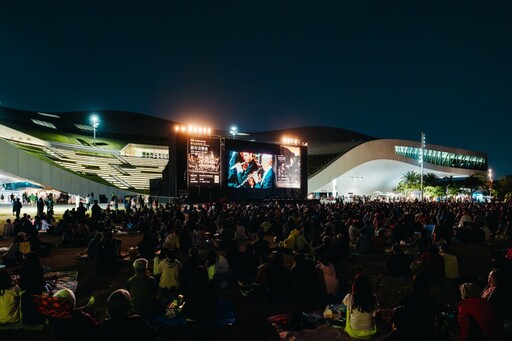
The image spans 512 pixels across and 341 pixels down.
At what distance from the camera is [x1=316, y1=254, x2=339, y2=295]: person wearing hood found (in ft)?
22.5

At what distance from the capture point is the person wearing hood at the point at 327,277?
6.86 m

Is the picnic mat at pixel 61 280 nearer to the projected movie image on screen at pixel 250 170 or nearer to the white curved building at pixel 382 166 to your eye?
the projected movie image on screen at pixel 250 170

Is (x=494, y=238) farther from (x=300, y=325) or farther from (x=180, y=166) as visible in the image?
(x=180, y=166)

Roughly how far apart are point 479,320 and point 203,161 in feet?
92.0

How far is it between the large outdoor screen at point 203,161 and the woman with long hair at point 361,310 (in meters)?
25.9

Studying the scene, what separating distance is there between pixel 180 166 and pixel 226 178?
15.3 feet

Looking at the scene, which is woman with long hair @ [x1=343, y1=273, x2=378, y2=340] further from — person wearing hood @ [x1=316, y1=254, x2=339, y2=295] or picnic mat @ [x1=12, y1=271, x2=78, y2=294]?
picnic mat @ [x1=12, y1=271, x2=78, y2=294]

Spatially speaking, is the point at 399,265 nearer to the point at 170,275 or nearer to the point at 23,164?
the point at 170,275

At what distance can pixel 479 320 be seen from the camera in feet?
12.6

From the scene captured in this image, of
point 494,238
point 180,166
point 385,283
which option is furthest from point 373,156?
point 385,283

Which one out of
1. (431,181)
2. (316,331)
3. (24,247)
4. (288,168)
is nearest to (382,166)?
(431,181)

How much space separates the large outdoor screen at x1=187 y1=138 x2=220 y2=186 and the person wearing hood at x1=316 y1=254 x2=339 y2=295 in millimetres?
23871

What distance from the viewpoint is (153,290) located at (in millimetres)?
5633

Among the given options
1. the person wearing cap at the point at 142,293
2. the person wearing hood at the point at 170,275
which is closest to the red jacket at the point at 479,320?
the person wearing cap at the point at 142,293
